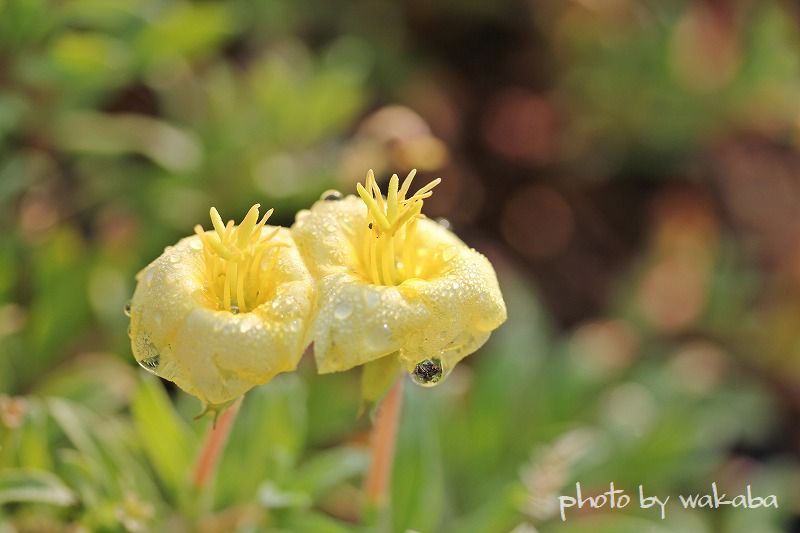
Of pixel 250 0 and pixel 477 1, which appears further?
pixel 477 1

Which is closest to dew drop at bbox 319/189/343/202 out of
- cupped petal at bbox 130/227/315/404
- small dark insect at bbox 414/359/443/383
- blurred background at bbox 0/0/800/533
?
cupped petal at bbox 130/227/315/404

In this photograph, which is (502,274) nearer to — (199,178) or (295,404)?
(199,178)

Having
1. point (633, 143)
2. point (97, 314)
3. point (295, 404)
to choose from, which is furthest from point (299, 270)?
point (633, 143)

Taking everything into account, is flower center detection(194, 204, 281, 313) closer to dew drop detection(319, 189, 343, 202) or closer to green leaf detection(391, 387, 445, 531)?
dew drop detection(319, 189, 343, 202)

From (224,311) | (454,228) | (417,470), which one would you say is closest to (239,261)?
(224,311)

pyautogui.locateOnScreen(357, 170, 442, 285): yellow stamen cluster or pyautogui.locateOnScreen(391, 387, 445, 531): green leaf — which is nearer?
pyautogui.locateOnScreen(357, 170, 442, 285): yellow stamen cluster

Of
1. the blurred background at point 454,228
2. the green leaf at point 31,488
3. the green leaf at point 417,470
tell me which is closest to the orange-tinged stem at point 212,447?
the blurred background at point 454,228

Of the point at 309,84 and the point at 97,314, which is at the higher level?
the point at 309,84
